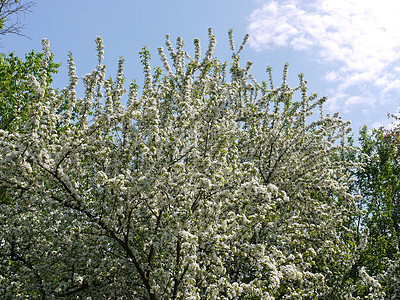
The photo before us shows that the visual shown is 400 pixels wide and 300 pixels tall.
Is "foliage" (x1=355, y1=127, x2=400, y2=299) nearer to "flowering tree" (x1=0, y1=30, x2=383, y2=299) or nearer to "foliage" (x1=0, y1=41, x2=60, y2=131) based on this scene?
"flowering tree" (x1=0, y1=30, x2=383, y2=299)

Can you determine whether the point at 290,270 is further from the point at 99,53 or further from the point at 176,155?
the point at 99,53

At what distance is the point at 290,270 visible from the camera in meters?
7.68

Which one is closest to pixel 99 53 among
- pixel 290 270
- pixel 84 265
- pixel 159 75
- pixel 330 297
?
pixel 159 75

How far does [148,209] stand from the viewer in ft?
27.0

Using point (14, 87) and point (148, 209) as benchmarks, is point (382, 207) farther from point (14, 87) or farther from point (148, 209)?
point (14, 87)

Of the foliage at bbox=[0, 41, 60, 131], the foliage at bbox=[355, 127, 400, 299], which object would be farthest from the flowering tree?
the foliage at bbox=[0, 41, 60, 131]

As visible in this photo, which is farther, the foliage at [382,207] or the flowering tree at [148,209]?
the foliage at [382,207]

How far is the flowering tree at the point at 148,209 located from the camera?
7.14 metres

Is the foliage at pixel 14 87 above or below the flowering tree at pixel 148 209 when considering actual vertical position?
above

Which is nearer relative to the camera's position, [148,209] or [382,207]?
[148,209]

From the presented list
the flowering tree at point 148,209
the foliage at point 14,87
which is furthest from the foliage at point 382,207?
the foliage at point 14,87

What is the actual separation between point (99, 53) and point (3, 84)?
25.6 ft

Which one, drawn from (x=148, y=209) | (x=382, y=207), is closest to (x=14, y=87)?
(x=148, y=209)

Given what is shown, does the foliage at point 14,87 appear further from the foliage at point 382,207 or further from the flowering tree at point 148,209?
the foliage at point 382,207
